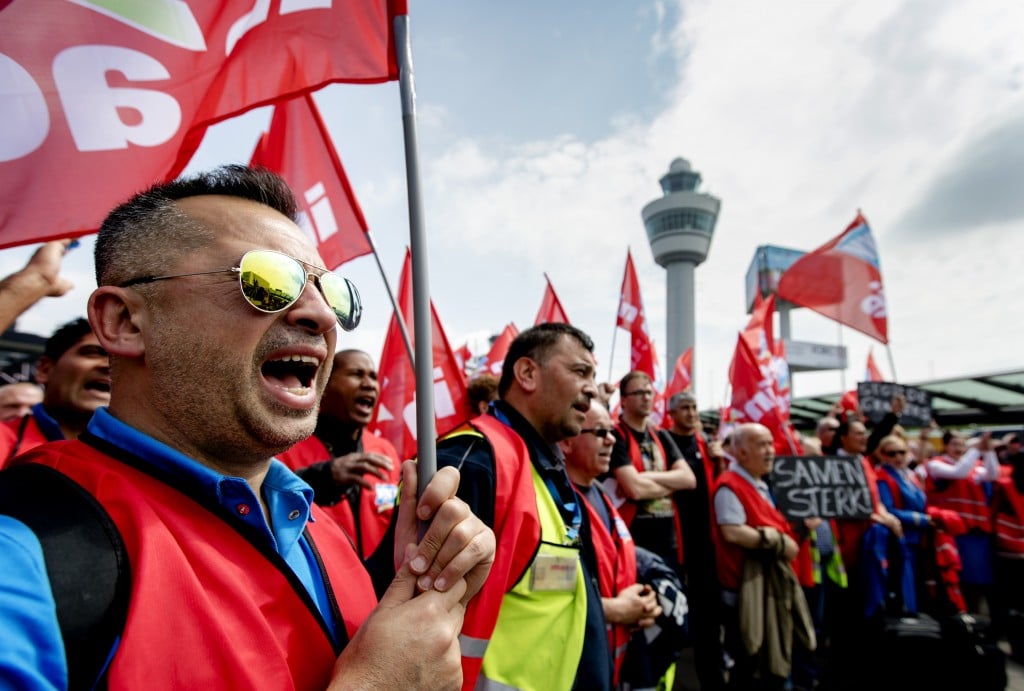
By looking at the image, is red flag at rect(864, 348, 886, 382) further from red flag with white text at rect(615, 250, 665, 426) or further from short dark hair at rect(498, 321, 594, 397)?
short dark hair at rect(498, 321, 594, 397)

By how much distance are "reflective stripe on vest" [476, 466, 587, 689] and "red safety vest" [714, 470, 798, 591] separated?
280 cm

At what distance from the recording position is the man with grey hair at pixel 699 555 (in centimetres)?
466

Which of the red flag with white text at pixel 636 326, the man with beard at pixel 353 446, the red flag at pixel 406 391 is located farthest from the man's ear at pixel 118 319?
the red flag with white text at pixel 636 326

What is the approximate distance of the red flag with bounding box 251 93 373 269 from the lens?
3.48 metres

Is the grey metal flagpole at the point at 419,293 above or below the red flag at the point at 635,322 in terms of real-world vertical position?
below

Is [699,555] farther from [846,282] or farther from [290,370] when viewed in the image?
[846,282]

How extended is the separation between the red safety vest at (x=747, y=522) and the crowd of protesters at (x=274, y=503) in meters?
1.00

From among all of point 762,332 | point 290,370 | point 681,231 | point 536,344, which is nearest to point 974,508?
point 762,332

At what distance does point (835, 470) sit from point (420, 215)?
468 cm

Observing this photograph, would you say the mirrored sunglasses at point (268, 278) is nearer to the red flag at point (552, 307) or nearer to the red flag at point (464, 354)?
the red flag at point (552, 307)

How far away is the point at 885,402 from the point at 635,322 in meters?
3.27

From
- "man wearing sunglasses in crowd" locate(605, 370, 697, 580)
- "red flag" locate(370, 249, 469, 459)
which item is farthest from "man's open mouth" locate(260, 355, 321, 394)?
"red flag" locate(370, 249, 469, 459)

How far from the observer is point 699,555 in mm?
4883

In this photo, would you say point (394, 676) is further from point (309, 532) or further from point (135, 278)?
point (135, 278)
